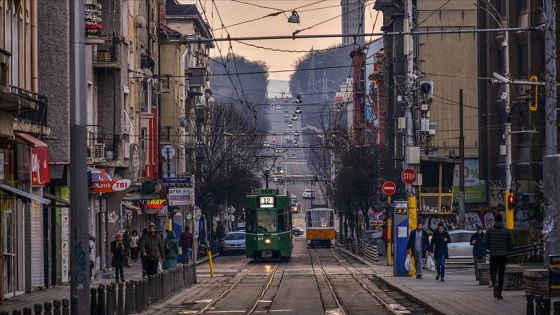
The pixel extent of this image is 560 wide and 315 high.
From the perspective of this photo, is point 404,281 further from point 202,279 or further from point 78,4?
point 78,4

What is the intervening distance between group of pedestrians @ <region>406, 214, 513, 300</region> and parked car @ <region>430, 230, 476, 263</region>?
661cm

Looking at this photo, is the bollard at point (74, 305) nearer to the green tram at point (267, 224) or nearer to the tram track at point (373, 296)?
the tram track at point (373, 296)

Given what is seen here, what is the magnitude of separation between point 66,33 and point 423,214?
113 ft

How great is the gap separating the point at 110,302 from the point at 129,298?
2682 millimetres

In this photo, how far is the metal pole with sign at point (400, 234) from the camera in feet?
135

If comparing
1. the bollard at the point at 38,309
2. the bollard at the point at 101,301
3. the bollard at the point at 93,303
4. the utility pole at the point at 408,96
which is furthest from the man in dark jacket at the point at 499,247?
the utility pole at the point at 408,96

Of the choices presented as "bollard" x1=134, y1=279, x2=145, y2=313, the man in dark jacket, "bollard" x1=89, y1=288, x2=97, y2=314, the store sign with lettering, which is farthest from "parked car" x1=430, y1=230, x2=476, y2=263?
"bollard" x1=89, y1=288, x2=97, y2=314

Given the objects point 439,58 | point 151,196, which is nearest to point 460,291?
point 151,196

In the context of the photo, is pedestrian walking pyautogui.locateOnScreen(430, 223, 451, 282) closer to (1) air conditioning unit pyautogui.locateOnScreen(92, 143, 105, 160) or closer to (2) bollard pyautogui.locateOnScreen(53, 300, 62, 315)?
(1) air conditioning unit pyautogui.locateOnScreen(92, 143, 105, 160)

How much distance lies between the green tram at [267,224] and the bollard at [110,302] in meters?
37.0

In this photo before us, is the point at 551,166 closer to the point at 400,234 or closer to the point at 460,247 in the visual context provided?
the point at 400,234

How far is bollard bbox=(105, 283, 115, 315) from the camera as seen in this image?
22438 mm

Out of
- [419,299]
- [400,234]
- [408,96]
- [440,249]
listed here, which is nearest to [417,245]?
[400,234]

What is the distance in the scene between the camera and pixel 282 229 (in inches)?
2424
